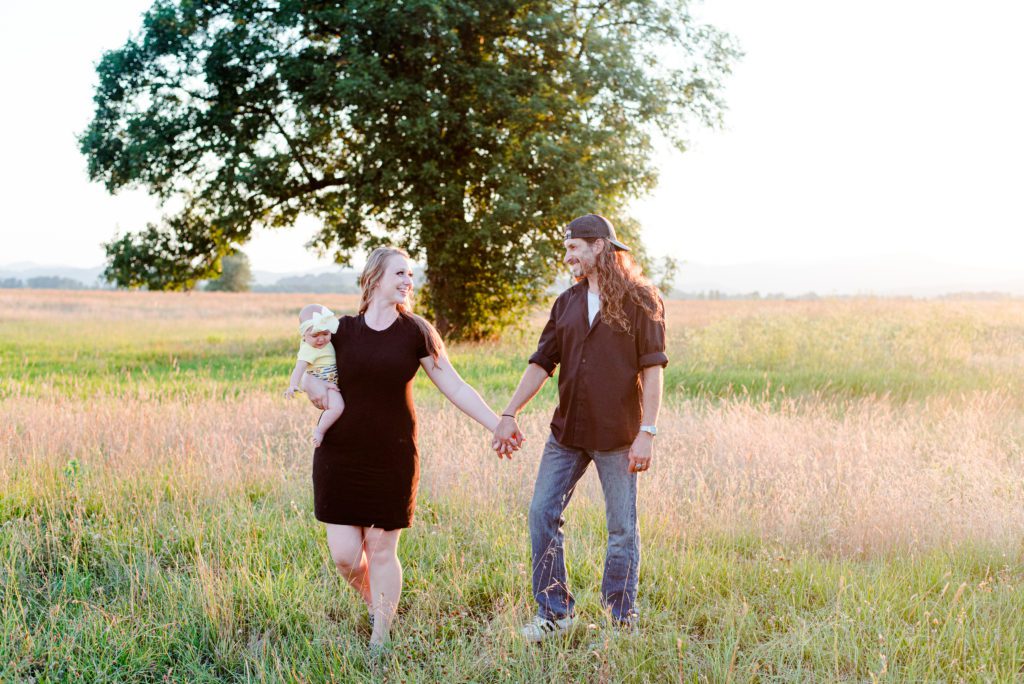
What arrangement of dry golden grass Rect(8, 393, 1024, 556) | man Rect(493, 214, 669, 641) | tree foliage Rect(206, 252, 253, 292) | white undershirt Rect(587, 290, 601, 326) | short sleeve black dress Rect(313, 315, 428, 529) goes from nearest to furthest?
short sleeve black dress Rect(313, 315, 428, 529) → man Rect(493, 214, 669, 641) → white undershirt Rect(587, 290, 601, 326) → dry golden grass Rect(8, 393, 1024, 556) → tree foliage Rect(206, 252, 253, 292)

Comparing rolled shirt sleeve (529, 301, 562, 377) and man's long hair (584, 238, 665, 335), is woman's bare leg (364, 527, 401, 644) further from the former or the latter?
man's long hair (584, 238, 665, 335)

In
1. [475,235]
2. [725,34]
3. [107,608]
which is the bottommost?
[107,608]

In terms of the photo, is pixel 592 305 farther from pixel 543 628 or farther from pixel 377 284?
pixel 543 628

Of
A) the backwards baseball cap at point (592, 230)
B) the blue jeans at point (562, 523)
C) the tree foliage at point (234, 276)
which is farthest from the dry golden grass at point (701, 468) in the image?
the tree foliage at point (234, 276)

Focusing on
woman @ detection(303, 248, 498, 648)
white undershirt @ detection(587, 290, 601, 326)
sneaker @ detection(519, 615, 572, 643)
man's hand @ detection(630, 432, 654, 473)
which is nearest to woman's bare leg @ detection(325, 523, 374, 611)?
woman @ detection(303, 248, 498, 648)

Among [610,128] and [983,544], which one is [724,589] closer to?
[983,544]

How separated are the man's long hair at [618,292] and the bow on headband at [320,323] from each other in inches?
53.6

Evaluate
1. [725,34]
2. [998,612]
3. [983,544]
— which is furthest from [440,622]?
[725,34]

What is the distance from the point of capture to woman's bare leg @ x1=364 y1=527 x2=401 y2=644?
399 centimetres

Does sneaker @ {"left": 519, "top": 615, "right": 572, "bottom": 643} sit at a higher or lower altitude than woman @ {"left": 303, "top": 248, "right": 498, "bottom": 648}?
lower

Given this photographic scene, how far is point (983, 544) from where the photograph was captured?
5.14 metres

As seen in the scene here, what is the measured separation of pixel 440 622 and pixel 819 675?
1.94m

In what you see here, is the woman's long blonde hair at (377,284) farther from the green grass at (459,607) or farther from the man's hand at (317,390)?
the green grass at (459,607)

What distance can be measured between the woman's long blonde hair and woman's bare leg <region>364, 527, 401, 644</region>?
Result: 3.09 feet
